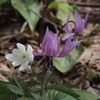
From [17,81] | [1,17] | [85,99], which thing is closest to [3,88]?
[17,81]

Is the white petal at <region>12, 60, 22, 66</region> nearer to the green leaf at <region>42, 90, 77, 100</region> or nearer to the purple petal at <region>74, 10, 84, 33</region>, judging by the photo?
the green leaf at <region>42, 90, 77, 100</region>

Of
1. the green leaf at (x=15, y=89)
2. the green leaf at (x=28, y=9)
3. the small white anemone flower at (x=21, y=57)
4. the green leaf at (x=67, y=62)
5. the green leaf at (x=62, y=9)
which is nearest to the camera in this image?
the green leaf at (x=15, y=89)

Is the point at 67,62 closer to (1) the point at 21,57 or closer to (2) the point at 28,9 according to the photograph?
(2) the point at 28,9

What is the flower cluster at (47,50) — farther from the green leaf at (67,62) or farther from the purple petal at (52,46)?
the green leaf at (67,62)

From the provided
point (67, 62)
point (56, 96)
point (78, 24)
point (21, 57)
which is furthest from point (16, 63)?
point (67, 62)

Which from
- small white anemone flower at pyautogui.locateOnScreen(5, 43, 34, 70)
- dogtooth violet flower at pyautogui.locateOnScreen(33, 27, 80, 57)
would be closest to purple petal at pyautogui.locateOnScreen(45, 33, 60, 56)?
dogtooth violet flower at pyautogui.locateOnScreen(33, 27, 80, 57)

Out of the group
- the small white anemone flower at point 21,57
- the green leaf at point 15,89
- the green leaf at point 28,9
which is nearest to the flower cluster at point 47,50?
the small white anemone flower at point 21,57

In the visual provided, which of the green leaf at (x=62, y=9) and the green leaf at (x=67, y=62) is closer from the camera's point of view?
the green leaf at (x=67, y=62)

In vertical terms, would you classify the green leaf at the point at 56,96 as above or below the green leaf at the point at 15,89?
below
